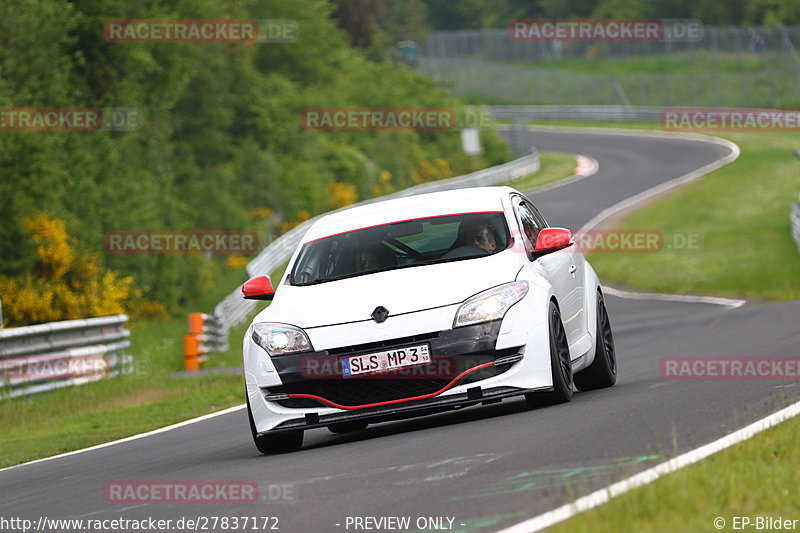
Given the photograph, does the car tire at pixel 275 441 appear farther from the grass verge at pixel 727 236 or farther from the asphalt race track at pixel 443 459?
the grass verge at pixel 727 236

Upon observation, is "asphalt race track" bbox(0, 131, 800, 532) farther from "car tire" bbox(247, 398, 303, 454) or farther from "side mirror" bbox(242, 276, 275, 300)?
"side mirror" bbox(242, 276, 275, 300)

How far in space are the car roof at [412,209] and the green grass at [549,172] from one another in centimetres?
4697

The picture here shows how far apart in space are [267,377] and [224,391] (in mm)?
8230

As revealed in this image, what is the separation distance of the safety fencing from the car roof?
15.0 m

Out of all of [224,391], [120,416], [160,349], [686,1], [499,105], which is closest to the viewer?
[120,416]

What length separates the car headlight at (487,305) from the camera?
9.37 meters

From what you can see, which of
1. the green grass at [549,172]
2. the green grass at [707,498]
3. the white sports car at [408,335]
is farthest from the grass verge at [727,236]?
the green grass at [707,498]

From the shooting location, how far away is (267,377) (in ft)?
31.5

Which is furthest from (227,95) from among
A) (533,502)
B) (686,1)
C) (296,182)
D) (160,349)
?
(686,1)

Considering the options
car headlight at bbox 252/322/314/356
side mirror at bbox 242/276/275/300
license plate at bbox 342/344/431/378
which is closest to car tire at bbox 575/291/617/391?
license plate at bbox 342/344/431/378

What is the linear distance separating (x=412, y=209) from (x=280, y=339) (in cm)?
183

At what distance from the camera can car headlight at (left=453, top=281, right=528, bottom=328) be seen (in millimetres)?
9367

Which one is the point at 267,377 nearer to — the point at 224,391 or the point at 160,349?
the point at 224,391

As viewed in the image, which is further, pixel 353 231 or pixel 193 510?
pixel 353 231
